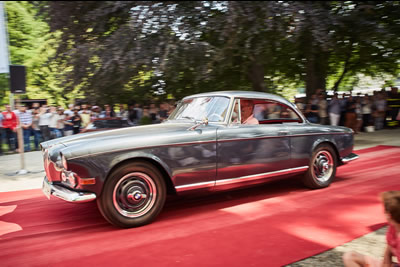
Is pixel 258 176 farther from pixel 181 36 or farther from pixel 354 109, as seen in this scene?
pixel 354 109

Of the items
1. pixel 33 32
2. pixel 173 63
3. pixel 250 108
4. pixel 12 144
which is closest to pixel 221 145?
pixel 250 108

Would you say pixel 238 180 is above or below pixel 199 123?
below

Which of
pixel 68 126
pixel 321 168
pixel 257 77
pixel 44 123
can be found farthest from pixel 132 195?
pixel 257 77

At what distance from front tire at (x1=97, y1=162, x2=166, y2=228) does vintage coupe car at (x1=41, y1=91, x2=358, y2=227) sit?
0.04 feet

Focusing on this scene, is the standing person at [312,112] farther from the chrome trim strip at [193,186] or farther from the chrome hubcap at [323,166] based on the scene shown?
the chrome trim strip at [193,186]

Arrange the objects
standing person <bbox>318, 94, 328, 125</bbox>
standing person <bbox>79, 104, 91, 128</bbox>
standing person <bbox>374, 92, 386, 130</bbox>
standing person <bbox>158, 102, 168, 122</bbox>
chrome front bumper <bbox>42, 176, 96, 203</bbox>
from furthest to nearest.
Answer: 1. standing person <bbox>374, 92, 386, 130</bbox>
2. standing person <bbox>318, 94, 328, 125</bbox>
3. standing person <bbox>79, 104, 91, 128</bbox>
4. standing person <bbox>158, 102, 168, 122</bbox>
5. chrome front bumper <bbox>42, 176, 96, 203</bbox>

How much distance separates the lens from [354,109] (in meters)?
13.4

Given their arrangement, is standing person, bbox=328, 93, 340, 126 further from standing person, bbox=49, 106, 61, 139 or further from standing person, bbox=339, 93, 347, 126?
standing person, bbox=49, 106, 61, 139

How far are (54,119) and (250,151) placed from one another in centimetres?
957

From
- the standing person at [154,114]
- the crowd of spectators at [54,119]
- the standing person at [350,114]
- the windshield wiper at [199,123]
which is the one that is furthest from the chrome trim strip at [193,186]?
the standing person at [350,114]

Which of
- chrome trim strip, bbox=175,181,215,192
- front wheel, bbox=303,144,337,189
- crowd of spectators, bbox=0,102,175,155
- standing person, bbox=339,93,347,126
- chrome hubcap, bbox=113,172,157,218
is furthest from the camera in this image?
standing person, bbox=339,93,347,126

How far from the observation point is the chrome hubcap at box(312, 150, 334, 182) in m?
5.69

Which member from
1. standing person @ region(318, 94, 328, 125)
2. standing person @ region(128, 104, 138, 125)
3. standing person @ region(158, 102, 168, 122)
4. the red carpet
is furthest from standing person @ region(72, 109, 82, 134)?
Result: standing person @ region(318, 94, 328, 125)

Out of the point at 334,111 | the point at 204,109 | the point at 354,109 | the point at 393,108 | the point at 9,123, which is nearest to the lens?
the point at 204,109
